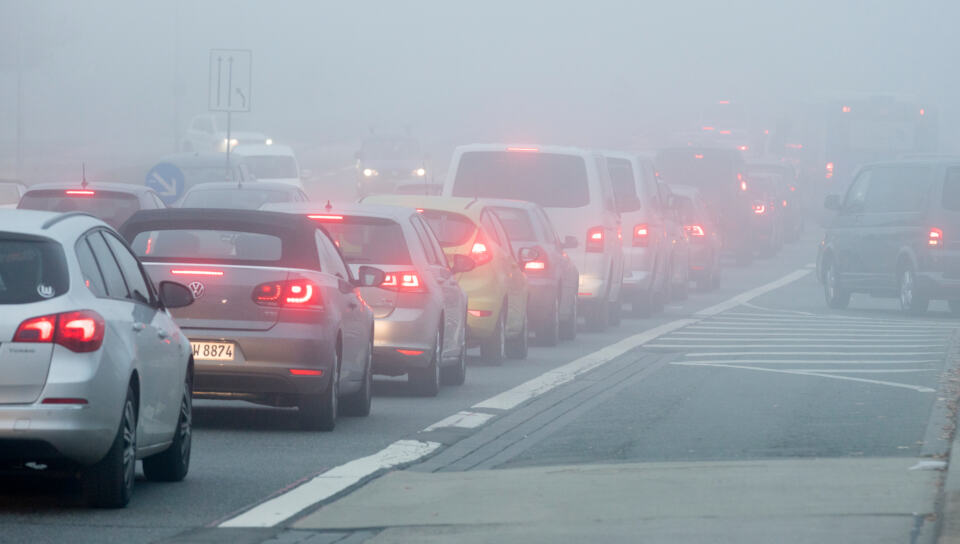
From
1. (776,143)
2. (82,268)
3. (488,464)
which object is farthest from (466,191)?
(776,143)

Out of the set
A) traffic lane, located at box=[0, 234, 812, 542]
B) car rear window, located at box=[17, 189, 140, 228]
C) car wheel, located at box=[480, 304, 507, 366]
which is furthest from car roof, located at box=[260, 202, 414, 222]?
car rear window, located at box=[17, 189, 140, 228]

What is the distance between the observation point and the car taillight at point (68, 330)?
820cm

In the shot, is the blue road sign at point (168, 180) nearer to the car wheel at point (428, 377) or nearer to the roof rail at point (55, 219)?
the car wheel at point (428, 377)

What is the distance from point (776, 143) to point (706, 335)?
169 feet

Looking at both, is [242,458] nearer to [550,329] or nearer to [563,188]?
[550,329]

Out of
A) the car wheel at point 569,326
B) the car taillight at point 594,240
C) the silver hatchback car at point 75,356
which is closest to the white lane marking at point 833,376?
the car wheel at point 569,326

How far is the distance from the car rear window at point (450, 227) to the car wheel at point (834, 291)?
12.2 meters

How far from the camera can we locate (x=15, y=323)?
26.9ft

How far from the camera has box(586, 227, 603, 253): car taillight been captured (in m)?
23.6

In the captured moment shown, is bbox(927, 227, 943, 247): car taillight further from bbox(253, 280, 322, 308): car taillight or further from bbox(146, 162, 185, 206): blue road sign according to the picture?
bbox(253, 280, 322, 308): car taillight

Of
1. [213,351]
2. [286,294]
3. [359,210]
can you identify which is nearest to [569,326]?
[359,210]

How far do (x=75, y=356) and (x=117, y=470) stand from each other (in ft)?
2.19

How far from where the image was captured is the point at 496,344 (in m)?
18.4

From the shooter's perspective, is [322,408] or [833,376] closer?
[322,408]
